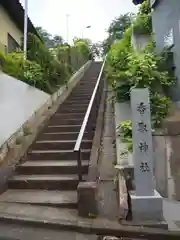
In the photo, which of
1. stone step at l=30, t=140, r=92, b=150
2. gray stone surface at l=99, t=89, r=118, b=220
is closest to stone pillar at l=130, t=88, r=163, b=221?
gray stone surface at l=99, t=89, r=118, b=220

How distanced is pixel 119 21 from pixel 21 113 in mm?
23966

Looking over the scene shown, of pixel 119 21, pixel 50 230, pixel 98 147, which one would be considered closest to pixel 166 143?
pixel 98 147

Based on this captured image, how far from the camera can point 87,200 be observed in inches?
157

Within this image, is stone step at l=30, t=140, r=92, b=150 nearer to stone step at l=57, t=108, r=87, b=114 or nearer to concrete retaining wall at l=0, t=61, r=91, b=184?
concrete retaining wall at l=0, t=61, r=91, b=184

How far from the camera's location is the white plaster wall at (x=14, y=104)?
5711 mm

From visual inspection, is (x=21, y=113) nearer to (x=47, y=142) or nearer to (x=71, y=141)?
(x=47, y=142)

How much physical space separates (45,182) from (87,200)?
53.2 inches

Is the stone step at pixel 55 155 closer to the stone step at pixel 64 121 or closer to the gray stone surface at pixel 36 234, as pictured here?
the stone step at pixel 64 121

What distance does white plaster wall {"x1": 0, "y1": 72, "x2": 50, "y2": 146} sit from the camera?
225 inches

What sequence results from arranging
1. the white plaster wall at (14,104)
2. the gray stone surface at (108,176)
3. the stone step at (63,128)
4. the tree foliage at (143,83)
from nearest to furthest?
the gray stone surface at (108,176), the white plaster wall at (14,104), the tree foliage at (143,83), the stone step at (63,128)

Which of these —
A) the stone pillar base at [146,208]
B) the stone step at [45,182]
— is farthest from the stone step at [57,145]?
the stone pillar base at [146,208]

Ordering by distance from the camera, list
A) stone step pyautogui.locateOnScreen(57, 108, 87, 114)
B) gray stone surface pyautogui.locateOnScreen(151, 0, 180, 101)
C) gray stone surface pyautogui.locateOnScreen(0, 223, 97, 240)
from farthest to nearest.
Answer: stone step pyautogui.locateOnScreen(57, 108, 87, 114) → gray stone surface pyautogui.locateOnScreen(151, 0, 180, 101) → gray stone surface pyautogui.locateOnScreen(0, 223, 97, 240)

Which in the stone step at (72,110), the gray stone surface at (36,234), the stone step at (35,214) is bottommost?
the gray stone surface at (36,234)

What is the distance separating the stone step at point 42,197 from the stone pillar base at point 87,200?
36 cm
